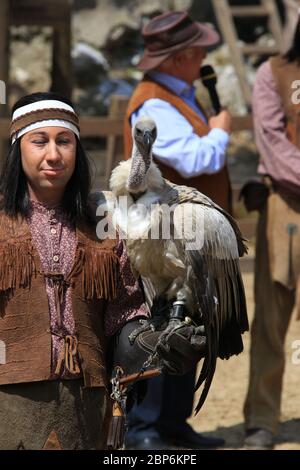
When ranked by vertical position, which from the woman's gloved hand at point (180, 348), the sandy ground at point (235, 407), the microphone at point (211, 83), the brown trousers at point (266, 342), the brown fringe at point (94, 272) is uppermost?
the microphone at point (211, 83)

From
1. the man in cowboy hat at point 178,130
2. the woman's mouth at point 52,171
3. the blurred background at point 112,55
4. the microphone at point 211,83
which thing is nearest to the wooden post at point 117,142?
the blurred background at point 112,55

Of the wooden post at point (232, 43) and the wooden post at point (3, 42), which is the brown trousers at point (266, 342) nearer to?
the wooden post at point (3, 42)

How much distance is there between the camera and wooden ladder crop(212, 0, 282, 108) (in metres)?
12.4

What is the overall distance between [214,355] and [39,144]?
921 mm

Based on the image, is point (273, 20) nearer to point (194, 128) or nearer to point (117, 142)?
point (117, 142)

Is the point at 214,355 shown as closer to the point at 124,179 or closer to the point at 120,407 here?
the point at 120,407

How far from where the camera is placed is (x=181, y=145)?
5.37m

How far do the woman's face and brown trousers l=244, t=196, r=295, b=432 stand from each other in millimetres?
2570

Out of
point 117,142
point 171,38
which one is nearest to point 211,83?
point 171,38

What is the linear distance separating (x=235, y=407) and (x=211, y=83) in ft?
6.47

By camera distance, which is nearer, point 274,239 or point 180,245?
point 180,245

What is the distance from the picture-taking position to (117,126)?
27.8 feet

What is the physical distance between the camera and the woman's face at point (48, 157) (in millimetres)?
3475

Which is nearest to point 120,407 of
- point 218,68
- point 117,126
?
point 117,126
